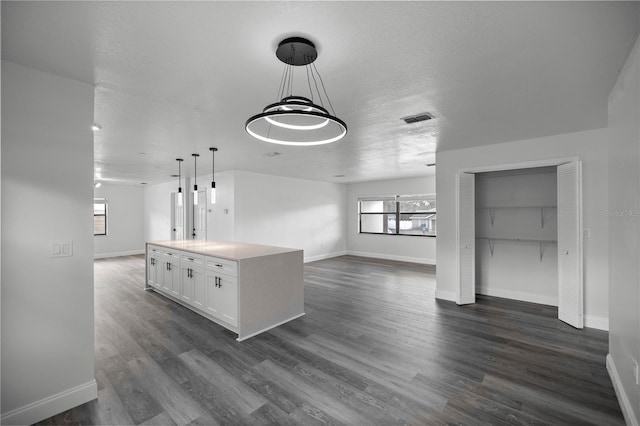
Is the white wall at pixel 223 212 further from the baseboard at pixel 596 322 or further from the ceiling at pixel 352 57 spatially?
the baseboard at pixel 596 322

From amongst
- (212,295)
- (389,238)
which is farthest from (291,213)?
(212,295)

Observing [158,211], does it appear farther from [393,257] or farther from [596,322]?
[596,322]

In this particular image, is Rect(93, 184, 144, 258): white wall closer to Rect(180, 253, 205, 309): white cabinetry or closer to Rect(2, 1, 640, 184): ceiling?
Rect(180, 253, 205, 309): white cabinetry

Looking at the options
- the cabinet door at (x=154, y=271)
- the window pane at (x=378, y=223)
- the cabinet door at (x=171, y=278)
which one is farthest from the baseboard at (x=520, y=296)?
the cabinet door at (x=154, y=271)

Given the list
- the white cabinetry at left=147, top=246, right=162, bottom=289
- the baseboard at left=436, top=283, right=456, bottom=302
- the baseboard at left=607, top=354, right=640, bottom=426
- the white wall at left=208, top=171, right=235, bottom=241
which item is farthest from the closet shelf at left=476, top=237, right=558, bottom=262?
the white cabinetry at left=147, top=246, right=162, bottom=289

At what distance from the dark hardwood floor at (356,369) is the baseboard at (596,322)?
0.73 ft

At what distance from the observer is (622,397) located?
2.16 meters

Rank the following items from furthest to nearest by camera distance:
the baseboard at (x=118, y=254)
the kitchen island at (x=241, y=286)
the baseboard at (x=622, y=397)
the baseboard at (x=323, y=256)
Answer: the baseboard at (x=118, y=254) < the baseboard at (x=323, y=256) < the kitchen island at (x=241, y=286) < the baseboard at (x=622, y=397)

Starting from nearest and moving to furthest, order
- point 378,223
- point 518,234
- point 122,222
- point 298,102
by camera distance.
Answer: point 298,102
point 518,234
point 378,223
point 122,222

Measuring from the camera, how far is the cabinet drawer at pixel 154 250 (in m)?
5.01

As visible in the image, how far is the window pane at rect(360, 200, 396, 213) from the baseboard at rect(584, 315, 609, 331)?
5.56 meters

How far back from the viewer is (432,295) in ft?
16.6

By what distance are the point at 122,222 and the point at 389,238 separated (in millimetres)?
8946

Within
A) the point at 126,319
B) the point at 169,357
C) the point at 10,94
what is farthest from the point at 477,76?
the point at 126,319
